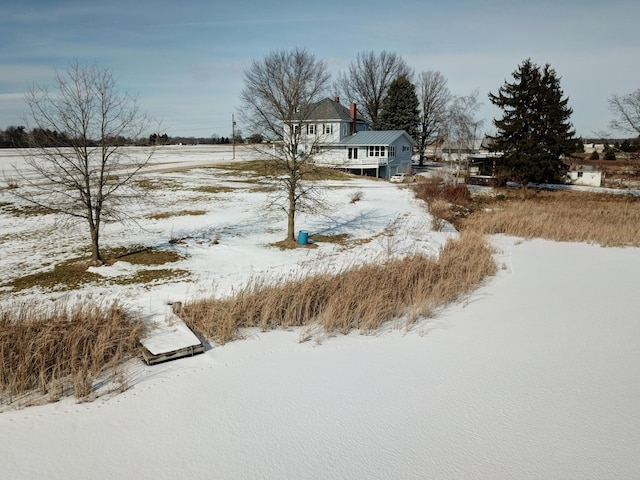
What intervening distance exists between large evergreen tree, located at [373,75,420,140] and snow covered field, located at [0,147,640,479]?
1777 inches

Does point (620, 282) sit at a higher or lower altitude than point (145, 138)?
lower

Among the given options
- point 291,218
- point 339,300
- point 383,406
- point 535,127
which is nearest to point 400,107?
point 535,127

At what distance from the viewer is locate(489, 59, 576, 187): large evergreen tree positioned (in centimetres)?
3647

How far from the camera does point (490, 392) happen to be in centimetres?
593

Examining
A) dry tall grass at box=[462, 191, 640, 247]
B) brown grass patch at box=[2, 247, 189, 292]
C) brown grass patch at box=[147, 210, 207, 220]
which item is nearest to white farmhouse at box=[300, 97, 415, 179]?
dry tall grass at box=[462, 191, 640, 247]

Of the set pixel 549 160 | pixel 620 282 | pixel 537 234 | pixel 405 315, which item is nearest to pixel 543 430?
pixel 405 315

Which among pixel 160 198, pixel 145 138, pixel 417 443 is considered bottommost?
pixel 417 443

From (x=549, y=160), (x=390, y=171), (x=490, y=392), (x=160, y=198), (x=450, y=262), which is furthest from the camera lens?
(x=390, y=171)

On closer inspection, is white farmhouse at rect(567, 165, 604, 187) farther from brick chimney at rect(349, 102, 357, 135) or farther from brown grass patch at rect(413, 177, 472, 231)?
brick chimney at rect(349, 102, 357, 135)

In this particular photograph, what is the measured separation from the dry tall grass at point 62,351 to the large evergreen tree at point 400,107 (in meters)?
49.6

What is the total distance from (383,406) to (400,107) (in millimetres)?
51486

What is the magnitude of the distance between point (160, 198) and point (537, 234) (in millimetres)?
18973

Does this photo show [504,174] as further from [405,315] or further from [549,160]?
[405,315]

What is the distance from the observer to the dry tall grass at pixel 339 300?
316 inches
